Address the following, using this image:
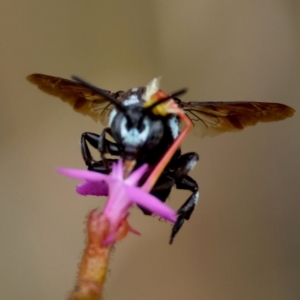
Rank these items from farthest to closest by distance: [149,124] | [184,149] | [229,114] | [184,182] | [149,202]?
[184,149] < [229,114] < [184,182] < [149,124] < [149,202]

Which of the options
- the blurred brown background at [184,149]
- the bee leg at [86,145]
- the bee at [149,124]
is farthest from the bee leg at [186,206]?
the blurred brown background at [184,149]

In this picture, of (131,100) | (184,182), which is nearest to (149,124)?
(131,100)

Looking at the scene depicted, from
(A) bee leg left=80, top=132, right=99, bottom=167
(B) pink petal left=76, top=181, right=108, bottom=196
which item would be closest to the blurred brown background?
(A) bee leg left=80, top=132, right=99, bottom=167

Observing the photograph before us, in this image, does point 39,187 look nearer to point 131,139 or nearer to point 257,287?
point 257,287

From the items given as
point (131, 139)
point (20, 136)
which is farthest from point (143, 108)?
point (20, 136)

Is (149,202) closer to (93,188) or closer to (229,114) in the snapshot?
(93,188)

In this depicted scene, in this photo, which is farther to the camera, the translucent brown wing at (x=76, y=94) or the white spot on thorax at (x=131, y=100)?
the translucent brown wing at (x=76, y=94)

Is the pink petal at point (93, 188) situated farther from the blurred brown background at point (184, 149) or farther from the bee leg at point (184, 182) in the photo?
the blurred brown background at point (184, 149)
